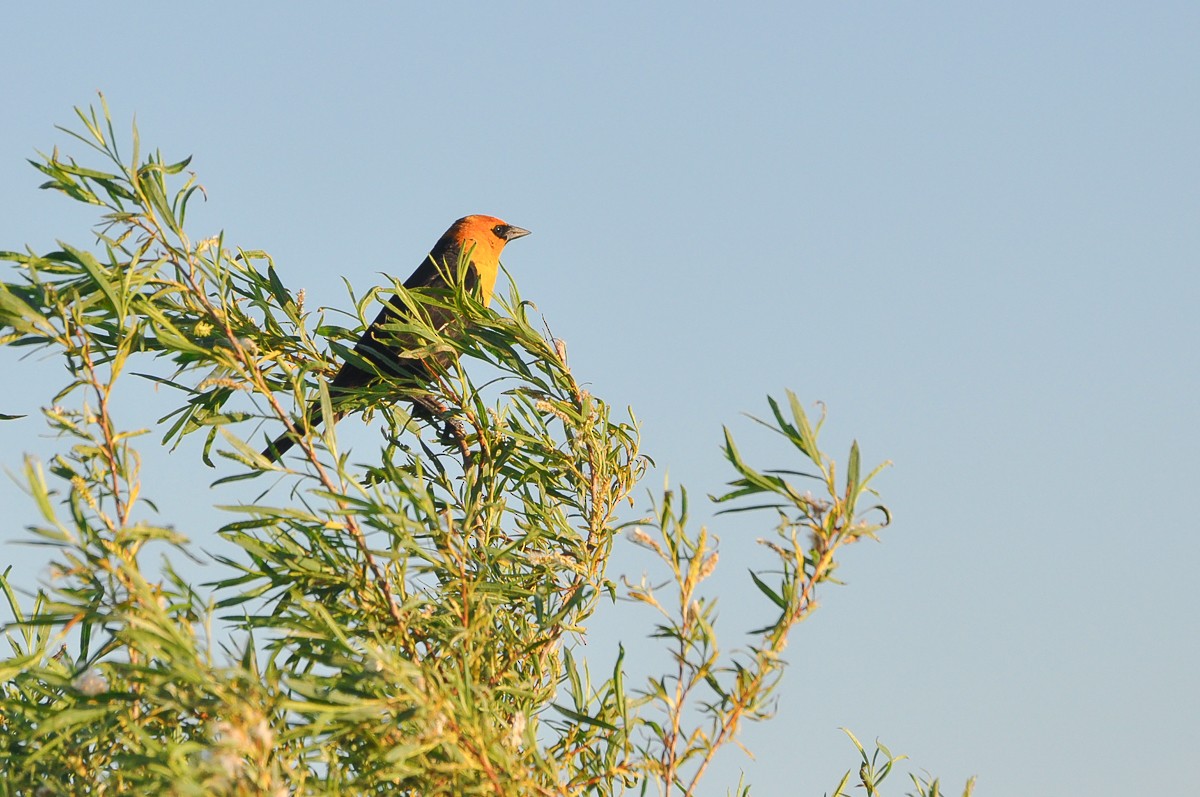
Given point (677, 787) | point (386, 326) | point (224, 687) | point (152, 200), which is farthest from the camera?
point (386, 326)

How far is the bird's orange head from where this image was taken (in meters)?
6.54

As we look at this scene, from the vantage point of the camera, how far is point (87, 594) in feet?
5.42

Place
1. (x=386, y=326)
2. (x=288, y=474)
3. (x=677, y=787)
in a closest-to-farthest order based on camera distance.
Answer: (x=677, y=787) < (x=288, y=474) < (x=386, y=326)

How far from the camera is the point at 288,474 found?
1.79m

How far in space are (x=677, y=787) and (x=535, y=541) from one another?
0.88 meters

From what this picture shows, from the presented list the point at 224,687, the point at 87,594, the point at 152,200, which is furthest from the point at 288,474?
the point at 152,200

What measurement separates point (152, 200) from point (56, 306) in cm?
29

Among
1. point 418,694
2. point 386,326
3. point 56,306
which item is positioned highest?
point 386,326

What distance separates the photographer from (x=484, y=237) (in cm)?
668

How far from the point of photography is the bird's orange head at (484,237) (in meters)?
6.54

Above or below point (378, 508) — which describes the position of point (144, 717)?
below

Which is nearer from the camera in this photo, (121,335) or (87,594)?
(87,594)

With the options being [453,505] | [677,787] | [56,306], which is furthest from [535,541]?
[56,306]

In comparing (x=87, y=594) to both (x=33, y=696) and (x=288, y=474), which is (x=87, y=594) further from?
(x=33, y=696)
